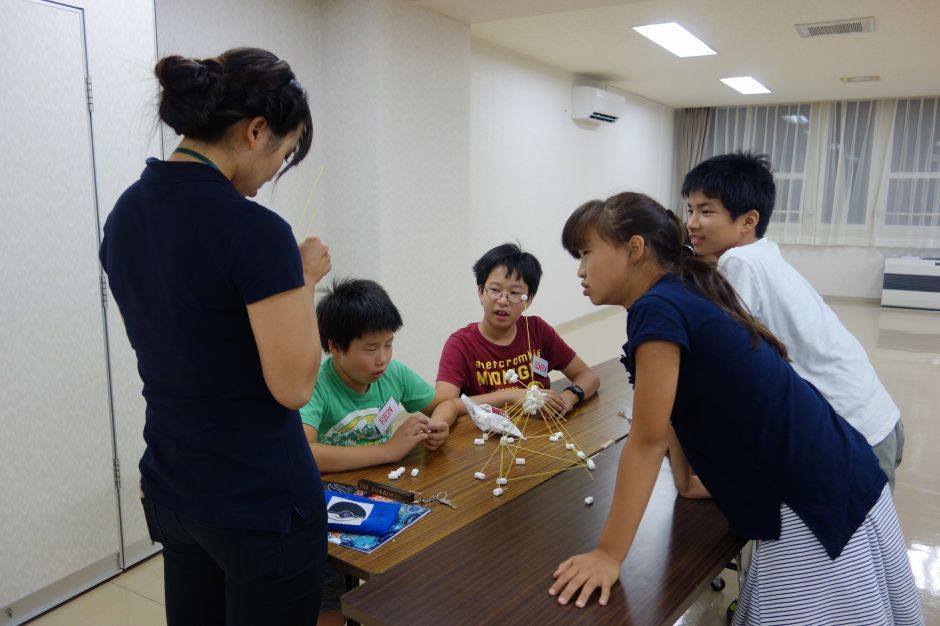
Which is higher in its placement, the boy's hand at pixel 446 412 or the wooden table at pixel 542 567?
the boy's hand at pixel 446 412

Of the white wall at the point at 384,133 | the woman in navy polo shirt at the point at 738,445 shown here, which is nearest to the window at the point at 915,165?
the white wall at the point at 384,133

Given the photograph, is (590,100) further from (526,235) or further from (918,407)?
(918,407)

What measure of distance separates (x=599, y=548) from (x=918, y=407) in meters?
4.51

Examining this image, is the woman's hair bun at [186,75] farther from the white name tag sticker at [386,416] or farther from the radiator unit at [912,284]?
the radiator unit at [912,284]

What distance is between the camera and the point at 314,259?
110cm

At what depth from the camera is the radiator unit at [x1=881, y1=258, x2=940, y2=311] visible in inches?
329

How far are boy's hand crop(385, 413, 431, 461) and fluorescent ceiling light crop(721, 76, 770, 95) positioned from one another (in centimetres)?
675

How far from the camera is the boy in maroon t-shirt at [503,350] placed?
90.3 inches

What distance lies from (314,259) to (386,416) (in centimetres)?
82

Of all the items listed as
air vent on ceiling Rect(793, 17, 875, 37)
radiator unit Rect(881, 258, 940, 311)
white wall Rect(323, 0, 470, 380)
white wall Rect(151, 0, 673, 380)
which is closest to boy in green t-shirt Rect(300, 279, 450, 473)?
white wall Rect(151, 0, 673, 380)

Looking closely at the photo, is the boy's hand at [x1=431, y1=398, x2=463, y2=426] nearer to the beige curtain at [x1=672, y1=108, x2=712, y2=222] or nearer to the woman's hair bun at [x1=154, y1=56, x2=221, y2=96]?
the woman's hair bun at [x1=154, y1=56, x2=221, y2=96]

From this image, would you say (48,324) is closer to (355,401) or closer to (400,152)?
(355,401)

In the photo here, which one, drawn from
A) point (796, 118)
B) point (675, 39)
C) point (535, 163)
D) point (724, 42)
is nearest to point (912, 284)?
point (796, 118)

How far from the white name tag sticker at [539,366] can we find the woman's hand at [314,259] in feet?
4.46
